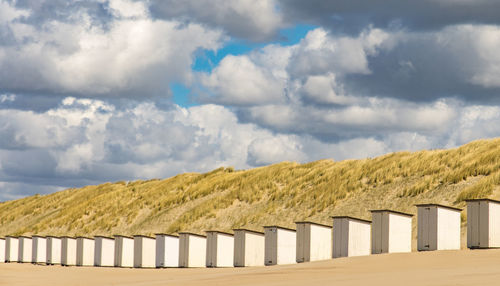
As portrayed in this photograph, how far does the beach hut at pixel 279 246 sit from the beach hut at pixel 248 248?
0.79 m

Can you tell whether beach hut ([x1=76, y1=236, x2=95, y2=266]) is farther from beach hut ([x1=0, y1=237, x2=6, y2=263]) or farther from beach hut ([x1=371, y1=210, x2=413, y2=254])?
beach hut ([x1=371, y1=210, x2=413, y2=254])

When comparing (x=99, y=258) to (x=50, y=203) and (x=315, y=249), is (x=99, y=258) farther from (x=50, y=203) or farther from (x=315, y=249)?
(x=50, y=203)

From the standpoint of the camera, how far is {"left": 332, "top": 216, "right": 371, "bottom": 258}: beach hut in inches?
1088

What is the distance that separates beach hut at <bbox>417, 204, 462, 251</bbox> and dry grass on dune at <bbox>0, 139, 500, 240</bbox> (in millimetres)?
16556

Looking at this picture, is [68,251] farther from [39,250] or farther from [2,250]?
[2,250]

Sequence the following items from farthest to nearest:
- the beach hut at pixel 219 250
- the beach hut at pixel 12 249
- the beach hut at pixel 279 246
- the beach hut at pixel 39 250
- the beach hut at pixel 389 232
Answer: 1. the beach hut at pixel 12 249
2. the beach hut at pixel 39 250
3. the beach hut at pixel 219 250
4. the beach hut at pixel 279 246
5. the beach hut at pixel 389 232

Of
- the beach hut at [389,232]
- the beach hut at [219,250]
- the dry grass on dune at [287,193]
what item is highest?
the dry grass on dune at [287,193]

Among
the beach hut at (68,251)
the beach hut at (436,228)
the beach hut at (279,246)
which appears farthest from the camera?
the beach hut at (68,251)

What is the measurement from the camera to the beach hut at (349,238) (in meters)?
27.6

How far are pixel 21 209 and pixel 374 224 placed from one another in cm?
7039

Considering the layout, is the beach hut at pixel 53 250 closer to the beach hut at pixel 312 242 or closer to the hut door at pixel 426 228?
the beach hut at pixel 312 242

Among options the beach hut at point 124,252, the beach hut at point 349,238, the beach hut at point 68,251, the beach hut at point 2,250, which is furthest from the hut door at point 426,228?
the beach hut at point 2,250

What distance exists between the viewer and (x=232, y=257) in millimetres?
33719

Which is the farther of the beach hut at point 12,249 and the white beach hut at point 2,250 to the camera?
the white beach hut at point 2,250
